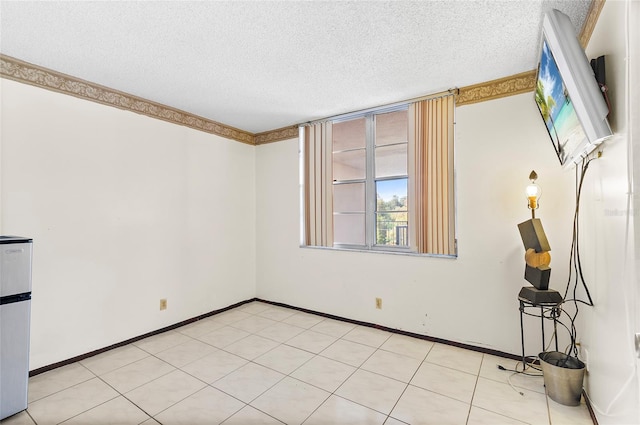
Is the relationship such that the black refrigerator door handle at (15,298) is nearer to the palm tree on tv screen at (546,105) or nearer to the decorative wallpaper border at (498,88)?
the palm tree on tv screen at (546,105)

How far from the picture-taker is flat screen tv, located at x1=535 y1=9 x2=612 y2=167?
1396mm

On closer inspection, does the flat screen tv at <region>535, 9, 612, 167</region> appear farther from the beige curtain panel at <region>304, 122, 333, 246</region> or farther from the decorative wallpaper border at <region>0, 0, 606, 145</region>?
the beige curtain panel at <region>304, 122, 333, 246</region>


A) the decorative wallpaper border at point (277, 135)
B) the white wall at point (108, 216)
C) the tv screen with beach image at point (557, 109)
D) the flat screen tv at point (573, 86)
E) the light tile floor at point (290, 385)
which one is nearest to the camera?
the flat screen tv at point (573, 86)

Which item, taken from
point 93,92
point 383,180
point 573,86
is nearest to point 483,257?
point 383,180

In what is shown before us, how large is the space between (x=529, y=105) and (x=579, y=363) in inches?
83.6

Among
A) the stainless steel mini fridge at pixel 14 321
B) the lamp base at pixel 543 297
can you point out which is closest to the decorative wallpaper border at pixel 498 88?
the lamp base at pixel 543 297

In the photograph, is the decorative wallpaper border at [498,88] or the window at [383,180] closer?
the decorative wallpaper border at [498,88]

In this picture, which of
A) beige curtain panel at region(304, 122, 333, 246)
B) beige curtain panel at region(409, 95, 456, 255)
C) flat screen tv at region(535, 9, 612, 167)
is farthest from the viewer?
beige curtain panel at region(304, 122, 333, 246)

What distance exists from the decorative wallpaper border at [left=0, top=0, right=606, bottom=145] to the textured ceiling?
8 cm

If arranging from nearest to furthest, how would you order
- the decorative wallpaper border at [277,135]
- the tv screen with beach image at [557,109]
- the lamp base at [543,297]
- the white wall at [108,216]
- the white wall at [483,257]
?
the tv screen with beach image at [557,109] → the lamp base at [543,297] → the white wall at [108,216] → the white wall at [483,257] → the decorative wallpaper border at [277,135]

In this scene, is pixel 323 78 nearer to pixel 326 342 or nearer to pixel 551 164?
pixel 551 164

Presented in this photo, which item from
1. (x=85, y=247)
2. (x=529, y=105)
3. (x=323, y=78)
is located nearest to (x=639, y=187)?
(x=529, y=105)

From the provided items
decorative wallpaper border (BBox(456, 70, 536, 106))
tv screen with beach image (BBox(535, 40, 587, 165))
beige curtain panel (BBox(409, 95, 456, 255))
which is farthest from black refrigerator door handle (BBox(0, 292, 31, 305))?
decorative wallpaper border (BBox(456, 70, 536, 106))

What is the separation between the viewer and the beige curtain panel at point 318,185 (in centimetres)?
390
